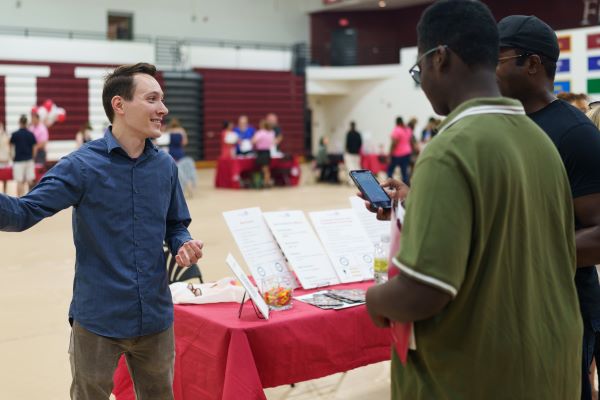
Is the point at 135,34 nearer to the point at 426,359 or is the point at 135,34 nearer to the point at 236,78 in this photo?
the point at 236,78

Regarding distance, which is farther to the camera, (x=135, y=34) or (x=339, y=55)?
(x=339, y=55)

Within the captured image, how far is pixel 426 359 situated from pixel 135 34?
23431 mm

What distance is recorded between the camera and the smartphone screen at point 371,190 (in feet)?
6.45

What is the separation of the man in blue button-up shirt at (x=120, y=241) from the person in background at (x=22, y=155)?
9.91 meters

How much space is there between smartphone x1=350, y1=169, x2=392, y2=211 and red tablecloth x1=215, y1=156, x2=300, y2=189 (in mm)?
13069

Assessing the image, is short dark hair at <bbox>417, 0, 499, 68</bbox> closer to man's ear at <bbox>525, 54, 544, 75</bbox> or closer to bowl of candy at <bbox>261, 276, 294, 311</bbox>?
man's ear at <bbox>525, 54, 544, 75</bbox>

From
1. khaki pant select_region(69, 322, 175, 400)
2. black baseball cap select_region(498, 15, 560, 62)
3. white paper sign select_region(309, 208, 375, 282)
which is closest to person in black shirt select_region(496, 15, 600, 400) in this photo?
black baseball cap select_region(498, 15, 560, 62)

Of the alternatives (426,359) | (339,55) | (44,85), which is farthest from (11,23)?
(426,359)

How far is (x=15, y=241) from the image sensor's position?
8.80 m

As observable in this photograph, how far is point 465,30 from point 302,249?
2137 millimetres

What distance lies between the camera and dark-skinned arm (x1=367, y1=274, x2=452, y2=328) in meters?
1.30

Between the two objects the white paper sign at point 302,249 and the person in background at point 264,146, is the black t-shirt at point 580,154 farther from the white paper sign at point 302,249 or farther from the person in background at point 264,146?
the person in background at point 264,146

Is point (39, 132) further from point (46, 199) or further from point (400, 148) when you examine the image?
point (46, 199)

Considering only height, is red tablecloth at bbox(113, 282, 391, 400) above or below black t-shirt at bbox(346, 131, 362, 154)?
below
